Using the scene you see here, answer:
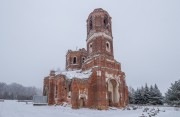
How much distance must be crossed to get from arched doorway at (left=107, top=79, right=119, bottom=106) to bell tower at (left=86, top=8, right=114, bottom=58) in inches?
187

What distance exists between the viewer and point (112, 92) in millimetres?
31812

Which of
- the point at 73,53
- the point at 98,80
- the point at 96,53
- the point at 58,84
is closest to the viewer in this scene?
the point at 98,80

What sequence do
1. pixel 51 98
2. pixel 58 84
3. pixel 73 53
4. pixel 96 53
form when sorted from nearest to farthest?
1. pixel 96 53
2. pixel 58 84
3. pixel 51 98
4. pixel 73 53

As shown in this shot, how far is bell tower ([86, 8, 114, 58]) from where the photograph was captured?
31502 mm

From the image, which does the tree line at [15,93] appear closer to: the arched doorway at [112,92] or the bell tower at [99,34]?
the bell tower at [99,34]

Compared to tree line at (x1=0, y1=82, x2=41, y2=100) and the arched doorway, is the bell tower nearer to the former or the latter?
the arched doorway

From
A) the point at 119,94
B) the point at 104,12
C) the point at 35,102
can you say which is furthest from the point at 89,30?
the point at 35,102

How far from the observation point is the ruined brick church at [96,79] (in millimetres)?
28078

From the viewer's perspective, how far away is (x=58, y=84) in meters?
32.9

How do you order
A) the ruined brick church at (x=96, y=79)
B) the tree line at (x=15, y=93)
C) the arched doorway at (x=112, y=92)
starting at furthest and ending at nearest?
the tree line at (x=15, y=93)
the arched doorway at (x=112, y=92)
the ruined brick church at (x=96, y=79)

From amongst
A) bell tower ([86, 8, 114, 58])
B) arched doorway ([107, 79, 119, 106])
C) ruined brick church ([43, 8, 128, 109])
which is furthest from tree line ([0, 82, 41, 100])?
arched doorway ([107, 79, 119, 106])

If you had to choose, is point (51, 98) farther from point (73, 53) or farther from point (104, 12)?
point (104, 12)

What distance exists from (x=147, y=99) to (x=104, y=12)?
25.6 m

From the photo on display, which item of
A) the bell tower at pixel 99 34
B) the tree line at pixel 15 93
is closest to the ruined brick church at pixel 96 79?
the bell tower at pixel 99 34
